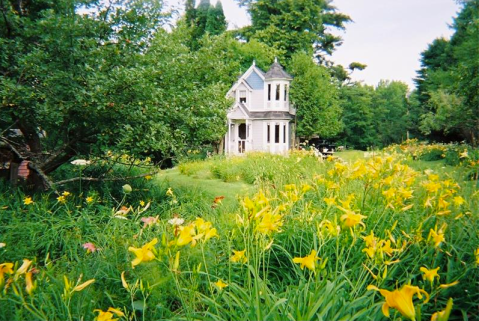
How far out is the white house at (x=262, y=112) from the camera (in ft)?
61.4

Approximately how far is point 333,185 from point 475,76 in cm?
1013

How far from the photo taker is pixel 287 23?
72.1 ft

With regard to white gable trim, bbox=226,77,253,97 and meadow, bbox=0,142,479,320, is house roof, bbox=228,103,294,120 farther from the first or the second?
meadow, bbox=0,142,479,320

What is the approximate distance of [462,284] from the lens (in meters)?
1.89

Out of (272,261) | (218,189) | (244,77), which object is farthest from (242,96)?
(272,261)

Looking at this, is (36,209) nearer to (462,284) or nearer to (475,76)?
(462,284)

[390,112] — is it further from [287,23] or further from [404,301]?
[404,301]

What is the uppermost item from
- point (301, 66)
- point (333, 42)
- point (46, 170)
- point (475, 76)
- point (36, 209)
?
point (333, 42)

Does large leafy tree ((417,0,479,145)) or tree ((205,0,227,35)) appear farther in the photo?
tree ((205,0,227,35))

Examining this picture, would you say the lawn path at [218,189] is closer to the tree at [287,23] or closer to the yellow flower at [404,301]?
the yellow flower at [404,301]

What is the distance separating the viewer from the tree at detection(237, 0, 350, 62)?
21.7m

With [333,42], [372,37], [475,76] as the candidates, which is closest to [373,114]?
[333,42]

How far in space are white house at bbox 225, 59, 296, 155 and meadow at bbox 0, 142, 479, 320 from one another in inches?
611


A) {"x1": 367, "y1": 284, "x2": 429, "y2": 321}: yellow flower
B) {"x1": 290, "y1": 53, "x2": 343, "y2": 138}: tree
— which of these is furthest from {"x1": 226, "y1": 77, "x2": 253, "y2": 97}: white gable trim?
{"x1": 367, "y1": 284, "x2": 429, "y2": 321}: yellow flower
